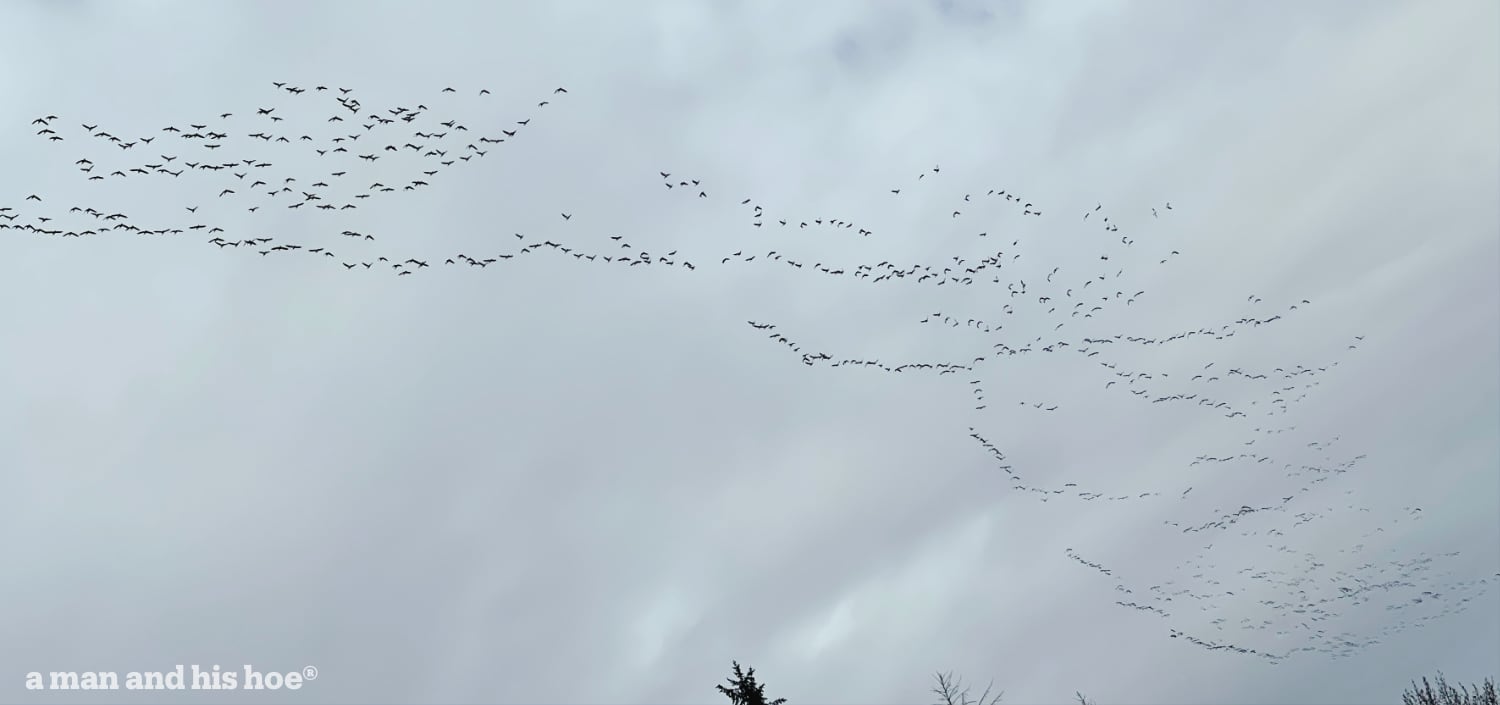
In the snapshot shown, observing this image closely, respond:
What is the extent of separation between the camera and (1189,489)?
79688mm

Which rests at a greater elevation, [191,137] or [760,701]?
[191,137]

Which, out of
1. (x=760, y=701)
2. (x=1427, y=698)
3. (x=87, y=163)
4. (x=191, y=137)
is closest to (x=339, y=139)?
(x=191, y=137)

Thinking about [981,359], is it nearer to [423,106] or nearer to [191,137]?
[423,106]

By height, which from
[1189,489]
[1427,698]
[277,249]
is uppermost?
[277,249]

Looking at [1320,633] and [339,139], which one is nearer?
[339,139]

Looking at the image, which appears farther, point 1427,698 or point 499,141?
point 1427,698

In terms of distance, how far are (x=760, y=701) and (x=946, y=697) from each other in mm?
12979

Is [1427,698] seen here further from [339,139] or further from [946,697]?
[339,139]

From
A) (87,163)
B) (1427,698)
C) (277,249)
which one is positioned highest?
(87,163)

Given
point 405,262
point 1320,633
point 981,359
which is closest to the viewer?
point 405,262

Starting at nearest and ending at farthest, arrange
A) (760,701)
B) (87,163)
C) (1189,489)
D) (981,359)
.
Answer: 1. (760,701)
2. (87,163)
3. (981,359)
4. (1189,489)

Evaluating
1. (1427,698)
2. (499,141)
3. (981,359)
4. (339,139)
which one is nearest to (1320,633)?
(1427,698)

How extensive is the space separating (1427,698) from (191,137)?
280ft

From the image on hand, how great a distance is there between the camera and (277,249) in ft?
157
